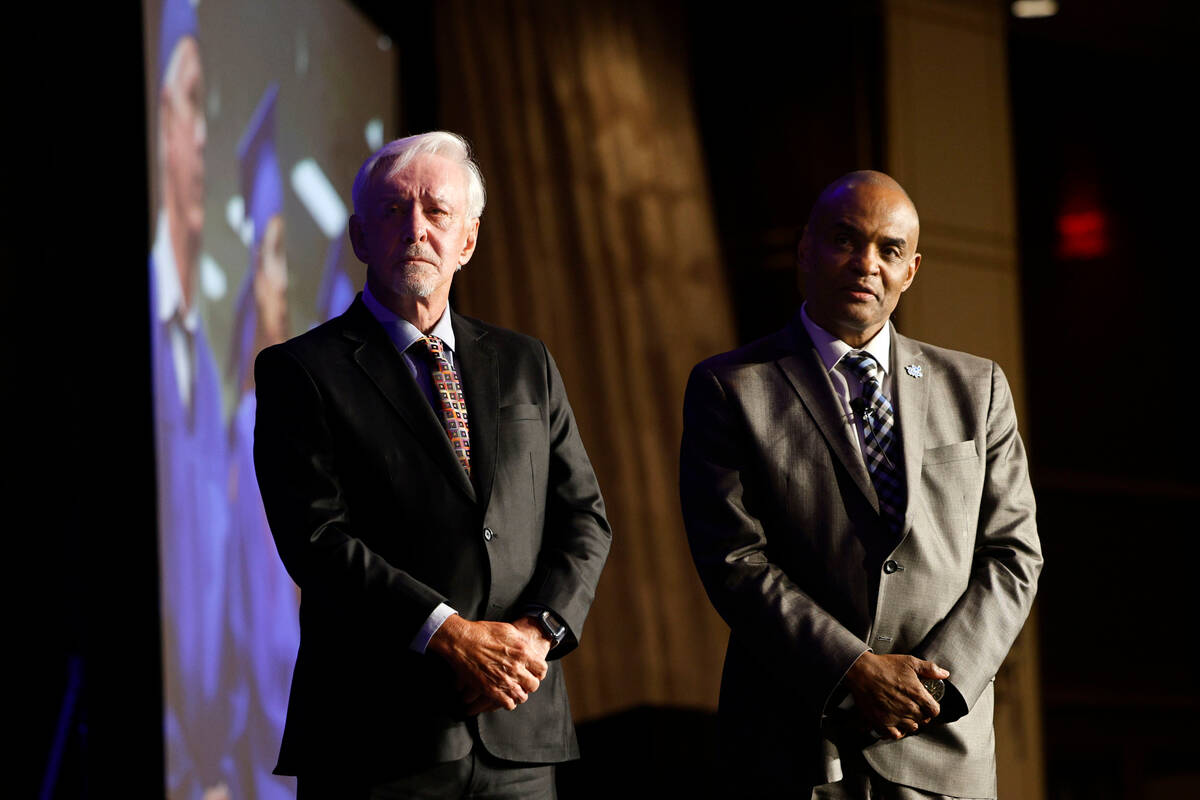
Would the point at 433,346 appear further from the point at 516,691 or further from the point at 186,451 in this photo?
the point at 186,451

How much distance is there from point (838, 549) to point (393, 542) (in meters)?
0.74

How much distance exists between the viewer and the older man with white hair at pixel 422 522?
2.14 m

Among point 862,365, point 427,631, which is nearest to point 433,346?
point 427,631

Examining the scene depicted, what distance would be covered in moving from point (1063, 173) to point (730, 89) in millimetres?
1499

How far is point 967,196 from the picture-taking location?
519 cm

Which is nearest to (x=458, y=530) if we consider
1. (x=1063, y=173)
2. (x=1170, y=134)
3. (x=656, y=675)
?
(x=656, y=675)

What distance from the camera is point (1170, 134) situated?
5910 millimetres

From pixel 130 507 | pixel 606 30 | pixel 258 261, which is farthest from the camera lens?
pixel 606 30

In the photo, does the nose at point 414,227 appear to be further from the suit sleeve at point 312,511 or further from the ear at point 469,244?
the suit sleeve at point 312,511

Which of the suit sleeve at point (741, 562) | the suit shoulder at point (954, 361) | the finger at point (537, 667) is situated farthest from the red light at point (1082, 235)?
the finger at point (537, 667)

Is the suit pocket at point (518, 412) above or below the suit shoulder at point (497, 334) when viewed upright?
below

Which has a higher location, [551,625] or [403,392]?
[403,392]

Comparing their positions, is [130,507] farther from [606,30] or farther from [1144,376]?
[1144,376]

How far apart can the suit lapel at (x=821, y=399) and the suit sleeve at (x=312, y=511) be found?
73 centimetres
